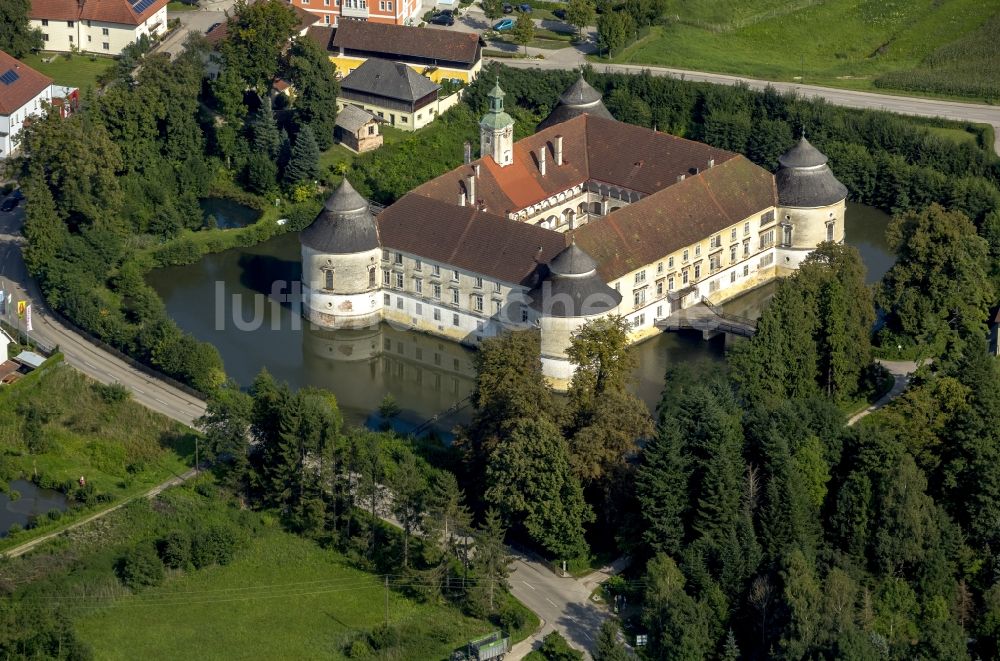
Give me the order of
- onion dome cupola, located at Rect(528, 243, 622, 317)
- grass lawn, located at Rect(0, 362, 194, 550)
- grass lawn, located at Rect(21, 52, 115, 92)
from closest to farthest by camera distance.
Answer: grass lawn, located at Rect(0, 362, 194, 550) < onion dome cupola, located at Rect(528, 243, 622, 317) < grass lawn, located at Rect(21, 52, 115, 92)

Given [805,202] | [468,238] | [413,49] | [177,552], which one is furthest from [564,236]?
[413,49]

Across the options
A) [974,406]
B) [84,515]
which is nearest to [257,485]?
[84,515]

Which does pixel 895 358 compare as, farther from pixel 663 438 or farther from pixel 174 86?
pixel 174 86

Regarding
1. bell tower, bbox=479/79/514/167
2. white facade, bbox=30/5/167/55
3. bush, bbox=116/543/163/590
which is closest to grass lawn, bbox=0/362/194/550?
bush, bbox=116/543/163/590

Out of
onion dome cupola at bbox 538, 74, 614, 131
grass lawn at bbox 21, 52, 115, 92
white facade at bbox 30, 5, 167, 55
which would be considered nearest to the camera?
onion dome cupola at bbox 538, 74, 614, 131

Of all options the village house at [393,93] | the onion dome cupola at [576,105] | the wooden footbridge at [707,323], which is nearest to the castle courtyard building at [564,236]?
the wooden footbridge at [707,323]

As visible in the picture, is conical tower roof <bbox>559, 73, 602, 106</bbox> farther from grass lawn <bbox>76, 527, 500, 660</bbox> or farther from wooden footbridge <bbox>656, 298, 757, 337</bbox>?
grass lawn <bbox>76, 527, 500, 660</bbox>

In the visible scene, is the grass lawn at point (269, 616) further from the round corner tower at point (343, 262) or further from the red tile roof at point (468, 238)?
the round corner tower at point (343, 262)
